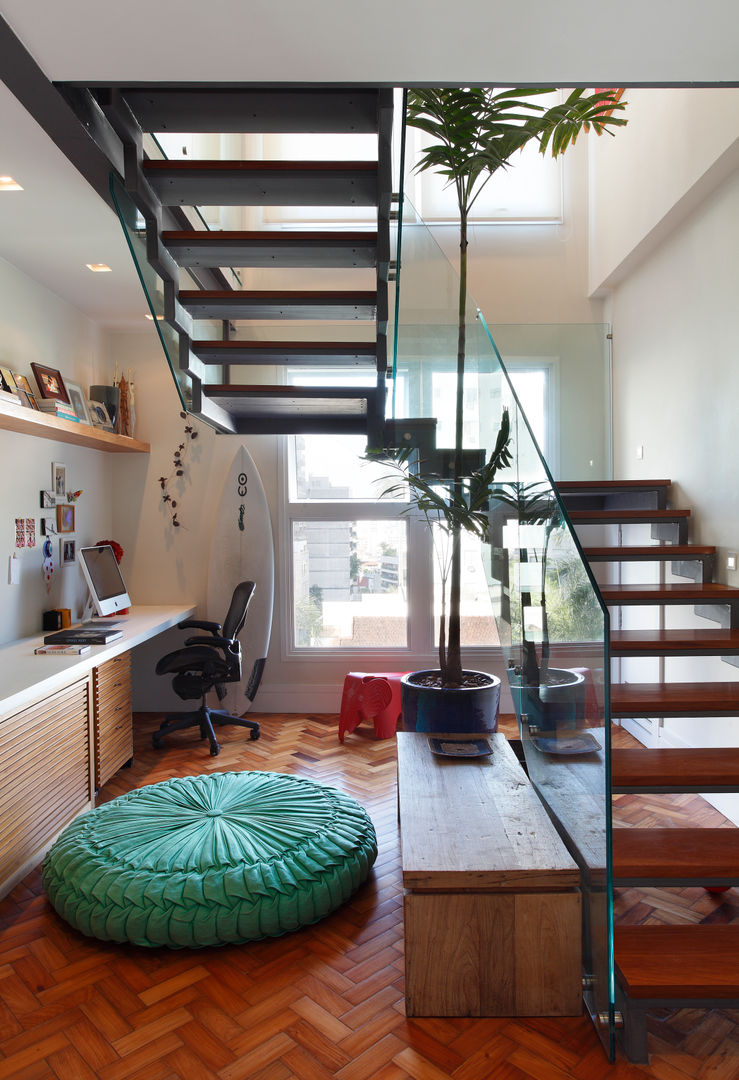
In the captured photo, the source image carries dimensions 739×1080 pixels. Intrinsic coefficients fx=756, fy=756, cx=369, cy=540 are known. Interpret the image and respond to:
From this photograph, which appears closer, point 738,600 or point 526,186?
point 738,600

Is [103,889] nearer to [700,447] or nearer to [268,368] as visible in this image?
[268,368]

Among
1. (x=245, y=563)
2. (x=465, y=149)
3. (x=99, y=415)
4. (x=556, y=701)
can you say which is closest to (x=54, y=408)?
(x=99, y=415)

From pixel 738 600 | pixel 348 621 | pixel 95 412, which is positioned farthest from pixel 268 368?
pixel 738 600

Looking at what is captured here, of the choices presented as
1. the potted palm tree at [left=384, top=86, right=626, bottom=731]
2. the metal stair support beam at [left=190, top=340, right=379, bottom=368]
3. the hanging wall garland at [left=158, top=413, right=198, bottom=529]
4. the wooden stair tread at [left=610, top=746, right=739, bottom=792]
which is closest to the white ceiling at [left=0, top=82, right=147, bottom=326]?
the metal stair support beam at [left=190, top=340, right=379, bottom=368]

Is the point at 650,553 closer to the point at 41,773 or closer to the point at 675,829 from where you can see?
the point at 675,829

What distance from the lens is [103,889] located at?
2346mm

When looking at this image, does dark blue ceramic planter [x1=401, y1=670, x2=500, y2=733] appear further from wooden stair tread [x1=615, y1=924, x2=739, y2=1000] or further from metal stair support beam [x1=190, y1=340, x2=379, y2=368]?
metal stair support beam [x1=190, y1=340, x2=379, y2=368]

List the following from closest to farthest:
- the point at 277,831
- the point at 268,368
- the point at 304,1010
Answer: the point at 304,1010 → the point at 277,831 → the point at 268,368

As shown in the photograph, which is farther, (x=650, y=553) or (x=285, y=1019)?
(x=650, y=553)

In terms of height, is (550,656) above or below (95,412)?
below

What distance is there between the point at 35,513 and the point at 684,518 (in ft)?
10.8

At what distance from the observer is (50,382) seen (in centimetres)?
402

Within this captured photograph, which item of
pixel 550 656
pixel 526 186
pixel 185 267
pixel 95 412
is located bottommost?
pixel 550 656

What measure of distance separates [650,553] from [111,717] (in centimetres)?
265
